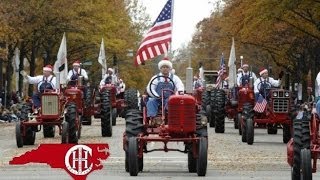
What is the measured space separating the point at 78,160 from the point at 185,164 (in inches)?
413

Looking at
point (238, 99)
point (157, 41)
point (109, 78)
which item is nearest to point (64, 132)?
point (157, 41)

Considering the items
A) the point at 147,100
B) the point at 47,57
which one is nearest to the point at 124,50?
the point at 47,57

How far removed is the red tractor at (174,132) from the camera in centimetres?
1728

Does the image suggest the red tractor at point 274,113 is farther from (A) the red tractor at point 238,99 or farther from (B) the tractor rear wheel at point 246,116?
(A) the red tractor at point 238,99

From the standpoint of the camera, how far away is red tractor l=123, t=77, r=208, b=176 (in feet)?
56.7

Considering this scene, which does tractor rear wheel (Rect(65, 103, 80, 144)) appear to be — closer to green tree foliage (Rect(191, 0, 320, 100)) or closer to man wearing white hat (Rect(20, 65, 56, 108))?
man wearing white hat (Rect(20, 65, 56, 108))

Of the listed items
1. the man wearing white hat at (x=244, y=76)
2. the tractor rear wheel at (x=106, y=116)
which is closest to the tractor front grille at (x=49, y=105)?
the tractor rear wheel at (x=106, y=116)

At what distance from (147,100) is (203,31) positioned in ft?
247

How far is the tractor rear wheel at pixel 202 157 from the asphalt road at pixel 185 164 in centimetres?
16

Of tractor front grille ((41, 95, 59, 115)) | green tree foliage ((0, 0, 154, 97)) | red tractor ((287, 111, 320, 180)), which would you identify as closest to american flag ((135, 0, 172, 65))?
tractor front grille ((41, 95, 59, 115))

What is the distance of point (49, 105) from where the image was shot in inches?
1067

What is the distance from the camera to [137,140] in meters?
17.4

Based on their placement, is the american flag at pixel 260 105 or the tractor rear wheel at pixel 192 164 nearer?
the tractor rear wheel at pixel 192 164

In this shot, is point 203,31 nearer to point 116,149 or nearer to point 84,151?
point 116,149
